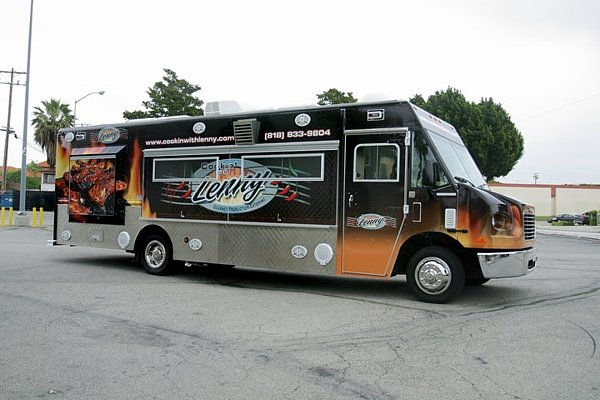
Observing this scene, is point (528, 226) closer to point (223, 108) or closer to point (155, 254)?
point (223, 108)

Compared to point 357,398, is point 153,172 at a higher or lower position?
higher

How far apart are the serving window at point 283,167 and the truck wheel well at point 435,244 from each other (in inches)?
66.4

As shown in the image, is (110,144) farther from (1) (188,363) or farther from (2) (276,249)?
(1) (188,363)

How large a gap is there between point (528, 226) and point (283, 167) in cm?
380

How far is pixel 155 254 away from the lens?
403 inches

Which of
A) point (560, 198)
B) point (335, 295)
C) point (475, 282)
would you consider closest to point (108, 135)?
point (335, 295)

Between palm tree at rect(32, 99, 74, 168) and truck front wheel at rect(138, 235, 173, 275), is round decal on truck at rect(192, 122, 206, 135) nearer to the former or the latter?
truck front wheel at rect(138, 235, 173, 275)

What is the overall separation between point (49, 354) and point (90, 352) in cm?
36

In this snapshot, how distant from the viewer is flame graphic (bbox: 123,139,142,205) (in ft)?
34.0

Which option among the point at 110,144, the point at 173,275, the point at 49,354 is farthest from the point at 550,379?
the point at 110,144

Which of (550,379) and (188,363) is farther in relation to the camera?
(188,363)

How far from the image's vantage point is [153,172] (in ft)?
33.4

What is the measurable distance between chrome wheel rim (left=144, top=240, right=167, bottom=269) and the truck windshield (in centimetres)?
538

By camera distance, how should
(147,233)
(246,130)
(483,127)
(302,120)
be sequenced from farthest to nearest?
(483,127) → (147,233) → (246,130) → (302,120)
